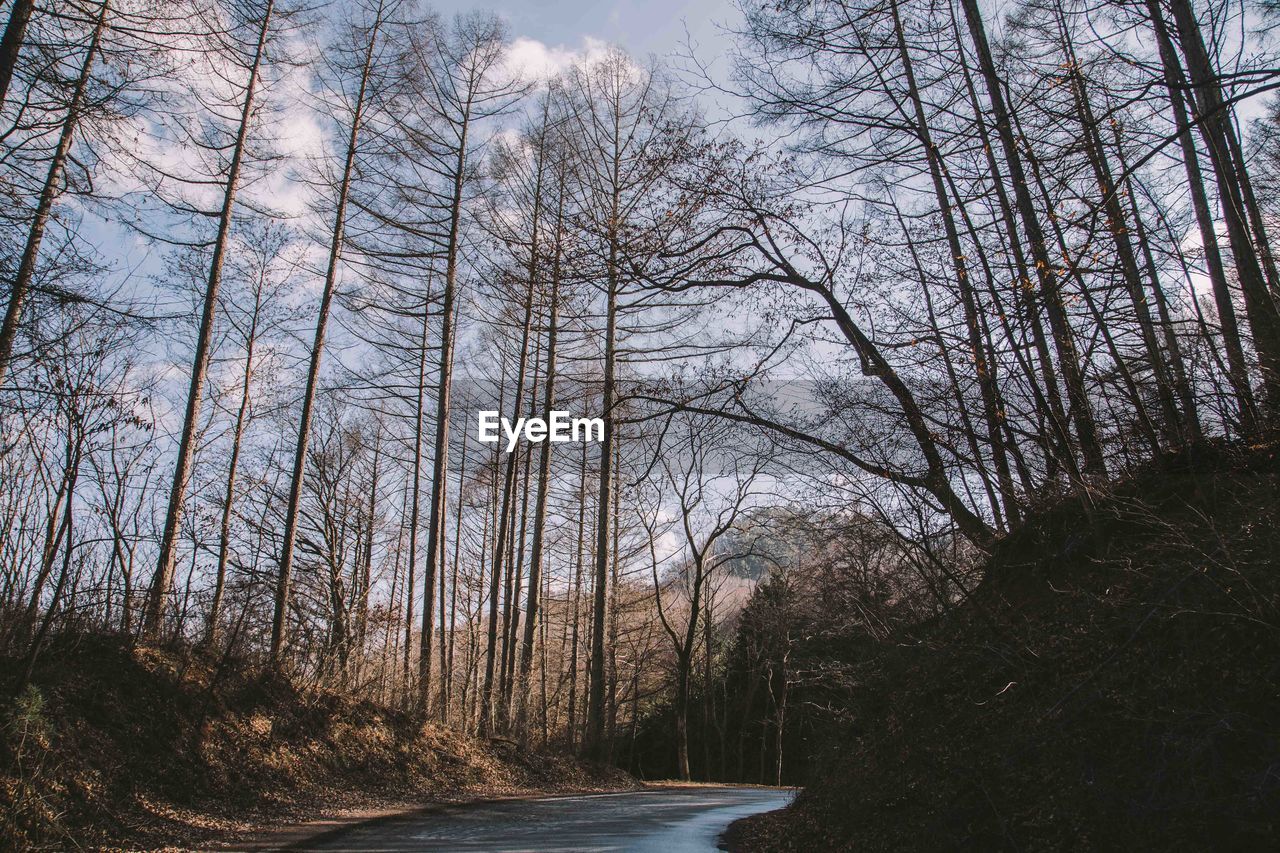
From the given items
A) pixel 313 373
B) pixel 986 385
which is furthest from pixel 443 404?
pixel 986 385

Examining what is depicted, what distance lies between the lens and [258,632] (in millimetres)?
11031

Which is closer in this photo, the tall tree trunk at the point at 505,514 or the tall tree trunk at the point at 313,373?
the tall tree trunk at the point at 313,373

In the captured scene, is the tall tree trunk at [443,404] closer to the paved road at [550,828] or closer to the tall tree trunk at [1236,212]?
the paved road at [550,828]

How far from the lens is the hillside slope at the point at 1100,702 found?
11.0ft

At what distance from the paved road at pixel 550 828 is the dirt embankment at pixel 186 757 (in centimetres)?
78

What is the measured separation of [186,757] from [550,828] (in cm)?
369

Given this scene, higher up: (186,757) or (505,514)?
(505,514)

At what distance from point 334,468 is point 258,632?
9627 mm

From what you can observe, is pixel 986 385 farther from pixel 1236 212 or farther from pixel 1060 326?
pixel 1236 212

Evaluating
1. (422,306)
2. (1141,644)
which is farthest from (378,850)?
(422,306)

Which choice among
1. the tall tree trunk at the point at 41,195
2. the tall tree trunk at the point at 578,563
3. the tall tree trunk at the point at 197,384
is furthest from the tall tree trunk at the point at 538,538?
the tall tree trunk at the point at 41,195

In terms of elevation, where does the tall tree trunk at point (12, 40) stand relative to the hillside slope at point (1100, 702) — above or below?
above

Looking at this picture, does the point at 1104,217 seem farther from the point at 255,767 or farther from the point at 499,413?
the point at 499,413

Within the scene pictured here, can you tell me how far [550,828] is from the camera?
7.20 meters
